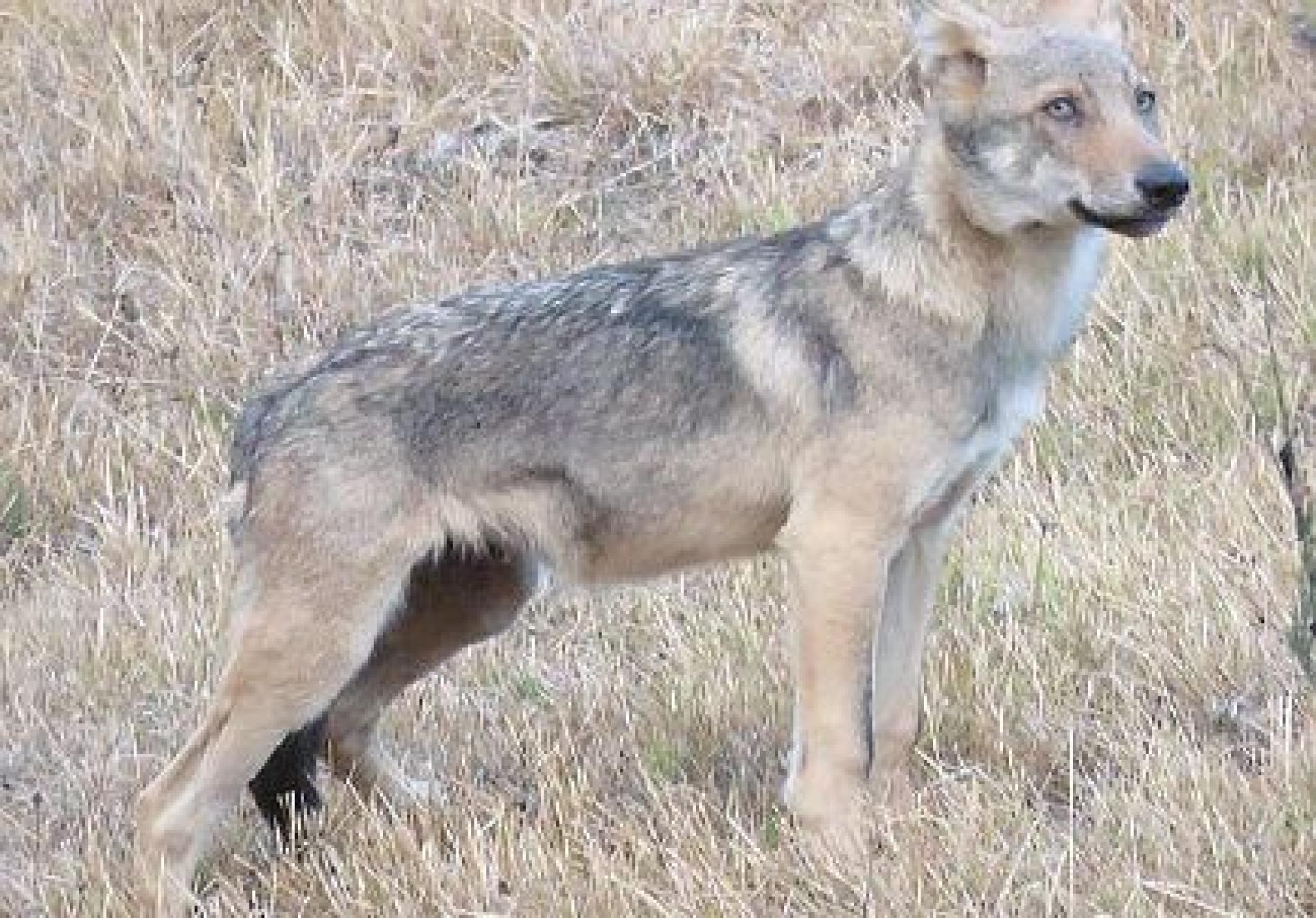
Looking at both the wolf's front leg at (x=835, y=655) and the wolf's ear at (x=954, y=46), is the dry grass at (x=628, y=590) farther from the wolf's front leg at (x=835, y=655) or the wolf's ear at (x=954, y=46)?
the wolf's ear at (x=954, y=46)

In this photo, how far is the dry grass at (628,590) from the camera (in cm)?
621

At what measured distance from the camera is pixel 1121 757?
6.56m

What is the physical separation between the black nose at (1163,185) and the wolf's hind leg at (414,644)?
184 cm

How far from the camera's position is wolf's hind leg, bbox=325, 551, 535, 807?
7.05 meters

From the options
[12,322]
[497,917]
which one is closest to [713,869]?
[497,917]

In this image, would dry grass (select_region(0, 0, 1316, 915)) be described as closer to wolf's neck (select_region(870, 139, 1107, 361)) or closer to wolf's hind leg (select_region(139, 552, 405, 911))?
wolf's hind leg (select_region(139, 552, 405, 911))

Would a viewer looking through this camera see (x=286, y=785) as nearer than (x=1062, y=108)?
No

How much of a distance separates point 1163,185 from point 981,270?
639 millimetres

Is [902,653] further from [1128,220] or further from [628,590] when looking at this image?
[628,590]

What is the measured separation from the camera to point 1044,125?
20.9 ft

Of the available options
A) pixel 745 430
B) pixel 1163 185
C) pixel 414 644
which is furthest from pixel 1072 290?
pixel 414 644

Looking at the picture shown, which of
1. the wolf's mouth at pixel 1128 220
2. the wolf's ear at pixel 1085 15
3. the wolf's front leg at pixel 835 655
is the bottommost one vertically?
the wolf's front leg at pixel 835 655

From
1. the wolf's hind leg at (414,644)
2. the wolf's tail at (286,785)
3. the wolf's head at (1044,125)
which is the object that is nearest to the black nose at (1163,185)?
the wolf's head at (1044,125)

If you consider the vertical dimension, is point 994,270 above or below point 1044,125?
below
